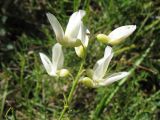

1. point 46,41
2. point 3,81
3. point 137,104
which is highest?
point 46,41

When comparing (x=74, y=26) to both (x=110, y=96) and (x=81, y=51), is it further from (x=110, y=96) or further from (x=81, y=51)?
(x=110, y=96)

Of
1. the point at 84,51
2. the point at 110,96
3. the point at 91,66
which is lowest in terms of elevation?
the point at 110,96

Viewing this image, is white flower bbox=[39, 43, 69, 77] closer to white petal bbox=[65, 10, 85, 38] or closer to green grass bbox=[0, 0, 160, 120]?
white petal bbox=[65, 10, 85, 38]

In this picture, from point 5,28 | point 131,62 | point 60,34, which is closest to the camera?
point 60,34

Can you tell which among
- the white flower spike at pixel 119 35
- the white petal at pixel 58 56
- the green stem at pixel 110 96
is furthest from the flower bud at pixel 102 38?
the green stem at pixel 110 96

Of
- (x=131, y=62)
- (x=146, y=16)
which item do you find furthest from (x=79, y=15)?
(x=146, y=16)

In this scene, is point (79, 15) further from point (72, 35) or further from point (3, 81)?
point (3, 81)

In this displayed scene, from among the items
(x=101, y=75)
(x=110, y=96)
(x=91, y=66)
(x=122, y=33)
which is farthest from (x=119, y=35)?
(x=91, y=66)

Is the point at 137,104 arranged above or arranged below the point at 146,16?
below
